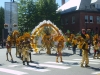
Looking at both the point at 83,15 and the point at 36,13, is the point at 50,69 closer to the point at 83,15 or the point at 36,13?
the point at 83,15

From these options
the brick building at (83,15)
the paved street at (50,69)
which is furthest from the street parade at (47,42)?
the brick building at (83,15)

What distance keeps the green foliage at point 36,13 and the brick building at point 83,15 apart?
3473 mm

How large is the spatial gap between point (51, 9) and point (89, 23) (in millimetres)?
8951

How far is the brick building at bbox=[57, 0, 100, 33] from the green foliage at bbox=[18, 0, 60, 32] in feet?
11.4

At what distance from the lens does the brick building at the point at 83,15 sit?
47531mm

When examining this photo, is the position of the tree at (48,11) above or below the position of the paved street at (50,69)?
above

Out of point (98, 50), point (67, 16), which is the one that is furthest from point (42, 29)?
point (67, 16)

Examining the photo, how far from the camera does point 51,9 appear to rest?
48062mm

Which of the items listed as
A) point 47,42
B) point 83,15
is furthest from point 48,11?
point 47,42

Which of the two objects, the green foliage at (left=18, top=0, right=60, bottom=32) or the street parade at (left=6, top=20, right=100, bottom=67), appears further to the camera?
the green foliage at (left=18, top=0, right=60, bottom=32)

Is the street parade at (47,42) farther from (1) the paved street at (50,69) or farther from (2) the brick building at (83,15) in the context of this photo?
(2) the brick building at (83,15)

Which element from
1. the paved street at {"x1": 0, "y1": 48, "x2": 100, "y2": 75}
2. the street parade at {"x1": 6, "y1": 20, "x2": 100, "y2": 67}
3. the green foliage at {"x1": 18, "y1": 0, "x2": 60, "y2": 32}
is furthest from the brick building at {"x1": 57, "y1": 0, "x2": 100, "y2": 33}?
the paved street at {"x1": 0, "y1": 48, "x2": 100, "y2": 75}

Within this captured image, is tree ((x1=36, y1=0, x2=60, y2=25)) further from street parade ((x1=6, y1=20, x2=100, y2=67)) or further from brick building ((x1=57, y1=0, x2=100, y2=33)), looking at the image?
street parade ((x1=6, y1=20, x2=100, y2=67))

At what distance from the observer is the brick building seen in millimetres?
47531
